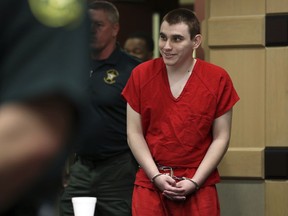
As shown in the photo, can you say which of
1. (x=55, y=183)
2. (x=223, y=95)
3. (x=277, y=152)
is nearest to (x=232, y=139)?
(x=277, y=152)

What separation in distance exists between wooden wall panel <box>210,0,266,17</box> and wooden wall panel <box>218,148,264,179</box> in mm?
806

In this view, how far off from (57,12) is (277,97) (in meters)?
3.63

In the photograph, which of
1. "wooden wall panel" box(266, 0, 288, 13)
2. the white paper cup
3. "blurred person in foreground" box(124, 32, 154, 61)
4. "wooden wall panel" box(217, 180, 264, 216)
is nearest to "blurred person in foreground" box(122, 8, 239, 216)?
the white paper cup

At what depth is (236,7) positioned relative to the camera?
4.23 metres

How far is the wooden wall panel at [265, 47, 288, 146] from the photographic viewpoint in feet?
13.6

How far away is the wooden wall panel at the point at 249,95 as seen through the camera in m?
4.17

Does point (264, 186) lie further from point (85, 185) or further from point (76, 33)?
point (76, 33)

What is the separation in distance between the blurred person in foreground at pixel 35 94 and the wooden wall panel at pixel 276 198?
142 inches

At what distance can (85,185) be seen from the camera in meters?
4.03

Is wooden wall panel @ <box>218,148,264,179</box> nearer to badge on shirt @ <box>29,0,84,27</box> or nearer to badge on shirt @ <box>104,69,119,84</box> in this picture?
badge on shirt @ <box>104,69,119,84</box>

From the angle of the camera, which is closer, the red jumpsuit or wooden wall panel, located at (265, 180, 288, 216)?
the red jumpsuit

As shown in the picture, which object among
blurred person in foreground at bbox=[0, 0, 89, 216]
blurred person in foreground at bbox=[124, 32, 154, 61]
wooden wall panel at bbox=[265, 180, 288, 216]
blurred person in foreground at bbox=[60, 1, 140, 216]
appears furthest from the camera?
blurred person in foreground at bbox=[124, 32, 154, 61]

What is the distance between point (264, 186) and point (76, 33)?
3617 mm

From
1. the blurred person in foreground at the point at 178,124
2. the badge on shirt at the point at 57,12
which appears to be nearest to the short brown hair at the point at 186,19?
the blurred person in foreground at the point at 178,124
